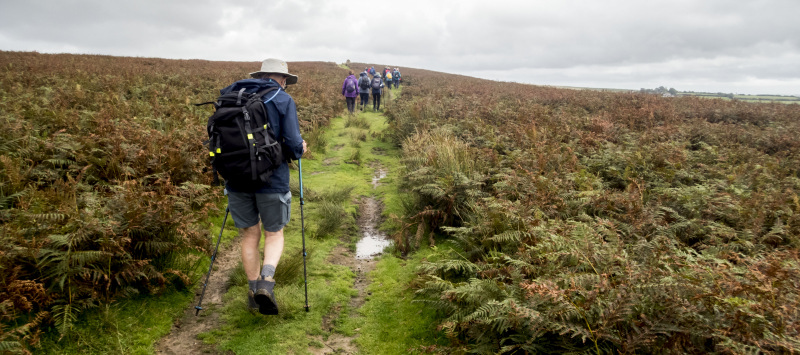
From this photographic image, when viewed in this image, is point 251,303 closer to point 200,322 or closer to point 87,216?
point 200,322

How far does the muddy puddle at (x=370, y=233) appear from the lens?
255 inches

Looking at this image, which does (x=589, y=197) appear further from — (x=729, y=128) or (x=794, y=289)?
(x=729, y=128)

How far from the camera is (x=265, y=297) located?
154 inches

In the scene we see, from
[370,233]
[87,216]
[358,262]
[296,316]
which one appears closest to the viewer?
[87,216]

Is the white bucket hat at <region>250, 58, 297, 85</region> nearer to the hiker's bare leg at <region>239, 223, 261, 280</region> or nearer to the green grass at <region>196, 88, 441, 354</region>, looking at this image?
the hiker's bare leg at <region>239, 223, 261, 280</region>

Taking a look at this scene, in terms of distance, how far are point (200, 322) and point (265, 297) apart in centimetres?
93

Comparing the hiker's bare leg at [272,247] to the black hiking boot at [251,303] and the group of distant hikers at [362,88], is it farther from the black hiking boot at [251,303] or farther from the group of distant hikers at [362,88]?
the group of distant hikers at [362,88]

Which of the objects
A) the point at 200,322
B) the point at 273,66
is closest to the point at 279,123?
the point at 273,66

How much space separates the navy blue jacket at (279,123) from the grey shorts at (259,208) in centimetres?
8

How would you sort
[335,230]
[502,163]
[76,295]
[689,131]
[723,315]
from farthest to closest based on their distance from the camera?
[689,131] → [502,163] → [335,230] → [76,295] → [723,315]

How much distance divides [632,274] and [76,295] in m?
4.90

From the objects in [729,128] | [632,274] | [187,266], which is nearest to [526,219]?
[632,274]

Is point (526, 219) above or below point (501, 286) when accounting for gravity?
above

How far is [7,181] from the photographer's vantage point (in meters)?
4.75
